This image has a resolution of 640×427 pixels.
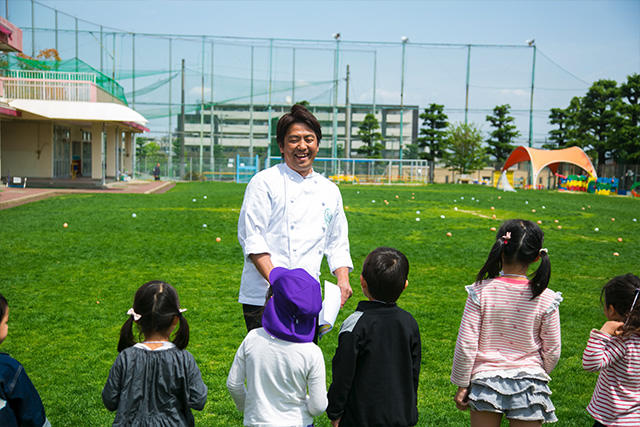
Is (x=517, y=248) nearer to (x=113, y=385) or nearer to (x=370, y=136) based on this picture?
(x=113, y=385)

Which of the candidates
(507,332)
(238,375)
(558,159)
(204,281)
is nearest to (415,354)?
(507,332)

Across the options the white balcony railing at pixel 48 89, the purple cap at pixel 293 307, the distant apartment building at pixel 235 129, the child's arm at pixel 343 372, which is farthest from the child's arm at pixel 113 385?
the distant apartment building at pixel 235 129

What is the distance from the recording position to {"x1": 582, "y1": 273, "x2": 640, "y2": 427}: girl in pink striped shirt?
2.30 m

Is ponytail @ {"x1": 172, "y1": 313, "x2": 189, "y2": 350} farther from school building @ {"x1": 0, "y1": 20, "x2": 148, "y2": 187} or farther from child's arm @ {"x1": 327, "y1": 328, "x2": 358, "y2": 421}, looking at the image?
school building @ {"x1": 0, "y1": 20, "x2": 148, "y2": 187}

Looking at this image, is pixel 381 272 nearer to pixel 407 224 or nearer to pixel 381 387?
pixel 381 387

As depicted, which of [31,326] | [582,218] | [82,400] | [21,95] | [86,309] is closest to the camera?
[82,400]

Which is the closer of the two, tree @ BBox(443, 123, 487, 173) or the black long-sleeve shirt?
the black long-sleeve shirt

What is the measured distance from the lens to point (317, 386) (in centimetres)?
224

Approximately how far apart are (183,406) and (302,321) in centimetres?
60

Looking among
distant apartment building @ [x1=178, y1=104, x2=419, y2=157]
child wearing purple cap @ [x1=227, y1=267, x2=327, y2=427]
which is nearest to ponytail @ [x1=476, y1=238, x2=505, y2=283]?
child wearing purple cap @ [x1=227, y1=267, x2=327, y2=427]

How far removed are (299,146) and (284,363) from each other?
1.10 meters

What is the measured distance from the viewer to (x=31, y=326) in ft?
16.8

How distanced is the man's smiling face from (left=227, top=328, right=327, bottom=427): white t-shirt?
3.01 feet

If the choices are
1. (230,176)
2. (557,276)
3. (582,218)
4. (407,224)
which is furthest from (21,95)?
(557,276)
